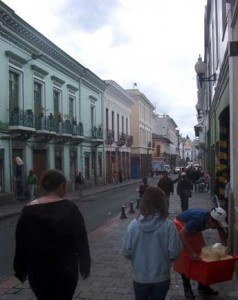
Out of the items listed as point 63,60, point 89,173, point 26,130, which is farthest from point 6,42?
point 89,173

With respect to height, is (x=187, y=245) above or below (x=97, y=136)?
below

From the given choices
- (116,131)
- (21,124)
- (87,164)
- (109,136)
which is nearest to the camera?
(21,124)

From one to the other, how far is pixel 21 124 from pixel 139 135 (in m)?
41.3

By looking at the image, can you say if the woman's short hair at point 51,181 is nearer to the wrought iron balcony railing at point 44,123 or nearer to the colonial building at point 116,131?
the wrought iron balcony railing at point 44,123

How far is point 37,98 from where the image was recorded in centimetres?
2767

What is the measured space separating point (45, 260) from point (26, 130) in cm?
2075

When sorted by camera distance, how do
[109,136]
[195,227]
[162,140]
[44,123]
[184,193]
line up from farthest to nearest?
[162,140] → [109,136] → [44,123] → [184,193] → [195,227]

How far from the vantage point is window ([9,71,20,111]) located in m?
Answer: 23.8

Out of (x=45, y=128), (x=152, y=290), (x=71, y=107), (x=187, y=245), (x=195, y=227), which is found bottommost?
(x=152, y=290)

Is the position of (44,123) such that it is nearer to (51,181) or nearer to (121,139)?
(51,181)

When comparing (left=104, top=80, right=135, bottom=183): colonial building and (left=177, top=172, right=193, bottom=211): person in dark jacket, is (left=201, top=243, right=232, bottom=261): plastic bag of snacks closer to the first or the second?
(left=177, top=172, right=193, bottom=211): person in dark jacket

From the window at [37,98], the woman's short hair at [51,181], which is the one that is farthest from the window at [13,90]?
the woman's short hair at [51,181]

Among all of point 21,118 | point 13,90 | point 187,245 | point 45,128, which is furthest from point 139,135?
point 187,245

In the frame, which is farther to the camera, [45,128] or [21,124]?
[45,128]
